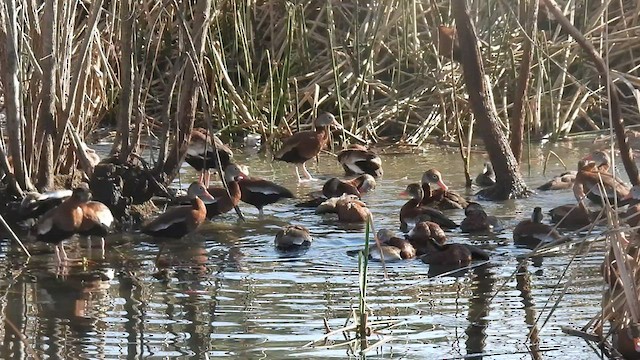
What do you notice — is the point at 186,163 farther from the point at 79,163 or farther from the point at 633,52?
the point at 633,52

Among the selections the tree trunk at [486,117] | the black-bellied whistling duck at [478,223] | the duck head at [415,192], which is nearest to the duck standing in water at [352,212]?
the duck head at [415,192]

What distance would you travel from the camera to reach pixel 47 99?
779cm

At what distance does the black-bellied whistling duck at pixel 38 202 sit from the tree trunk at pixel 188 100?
96 centimetres

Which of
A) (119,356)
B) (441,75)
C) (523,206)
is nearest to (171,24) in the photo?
(441,75)

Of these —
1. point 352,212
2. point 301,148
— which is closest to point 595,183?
point 352,212

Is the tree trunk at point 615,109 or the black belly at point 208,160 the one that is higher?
the black belly at point 208,160

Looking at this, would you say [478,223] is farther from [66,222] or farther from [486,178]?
[66,222]

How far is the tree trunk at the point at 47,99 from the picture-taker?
25.0ft

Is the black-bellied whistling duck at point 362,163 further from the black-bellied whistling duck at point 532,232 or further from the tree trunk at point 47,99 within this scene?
the tree trunk at point 47,99

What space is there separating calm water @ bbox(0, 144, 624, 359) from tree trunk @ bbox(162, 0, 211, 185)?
0.71 metres

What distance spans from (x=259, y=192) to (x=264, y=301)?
10.4 ft

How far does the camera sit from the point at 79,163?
9.09 meters

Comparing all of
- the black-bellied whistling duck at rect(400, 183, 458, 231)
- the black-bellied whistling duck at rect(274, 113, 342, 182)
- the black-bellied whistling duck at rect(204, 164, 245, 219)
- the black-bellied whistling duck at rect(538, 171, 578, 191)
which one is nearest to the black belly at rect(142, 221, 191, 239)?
the black-bellied whistling duck at rect(204, 164, 245, 219)

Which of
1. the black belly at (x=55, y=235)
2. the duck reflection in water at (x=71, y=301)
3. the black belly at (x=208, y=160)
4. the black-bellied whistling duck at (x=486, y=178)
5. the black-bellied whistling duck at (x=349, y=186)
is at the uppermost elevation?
the black belly at (x=208, y=160)
